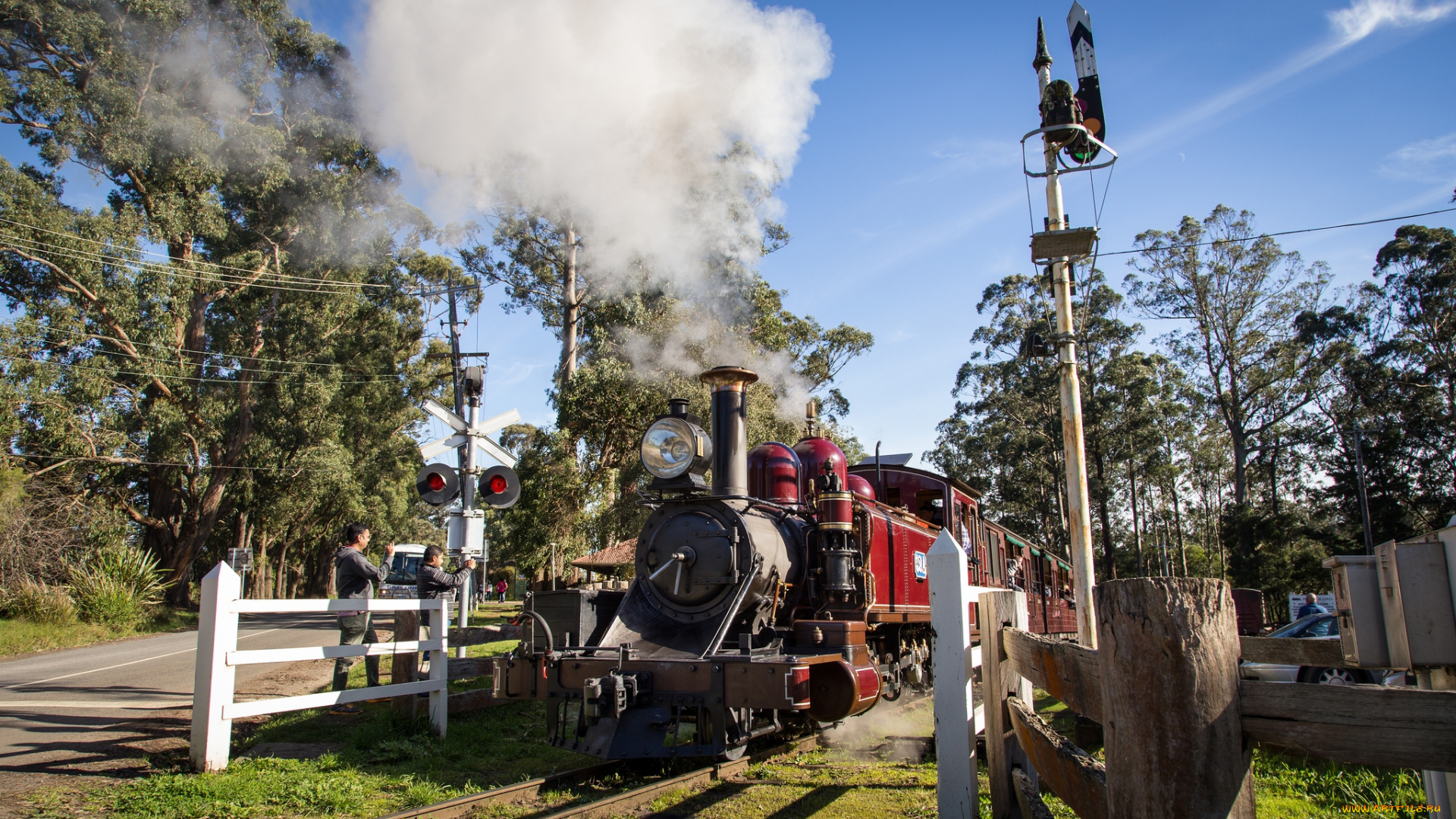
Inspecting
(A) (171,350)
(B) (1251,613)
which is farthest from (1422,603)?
(A) (171,350)

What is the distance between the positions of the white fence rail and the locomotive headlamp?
9.21ft

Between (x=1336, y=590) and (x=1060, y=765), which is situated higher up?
(x=1336, y=590)

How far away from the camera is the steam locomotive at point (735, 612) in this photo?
16.6ft

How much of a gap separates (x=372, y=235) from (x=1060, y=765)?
1283 inches

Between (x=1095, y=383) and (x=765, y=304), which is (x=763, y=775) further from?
(x=1095, y=383)

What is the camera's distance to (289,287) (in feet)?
94.0

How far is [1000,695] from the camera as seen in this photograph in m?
3.64

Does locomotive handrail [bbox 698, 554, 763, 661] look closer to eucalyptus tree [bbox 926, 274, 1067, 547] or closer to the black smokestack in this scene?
the black smokestack

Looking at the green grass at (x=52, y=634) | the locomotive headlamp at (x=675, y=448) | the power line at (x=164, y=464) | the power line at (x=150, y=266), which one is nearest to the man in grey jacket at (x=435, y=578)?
the locomotive headlamp at (x=675, y=448)

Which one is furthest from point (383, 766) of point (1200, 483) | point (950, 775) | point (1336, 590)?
point (1200, 483)

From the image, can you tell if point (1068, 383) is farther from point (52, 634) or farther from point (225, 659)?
point (52, 634)

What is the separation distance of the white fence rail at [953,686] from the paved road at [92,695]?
563 cm

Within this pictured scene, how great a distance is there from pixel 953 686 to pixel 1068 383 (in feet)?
28.1

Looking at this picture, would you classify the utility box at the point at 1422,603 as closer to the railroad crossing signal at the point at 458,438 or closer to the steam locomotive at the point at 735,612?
the steam locomotive at the point at 735,612
